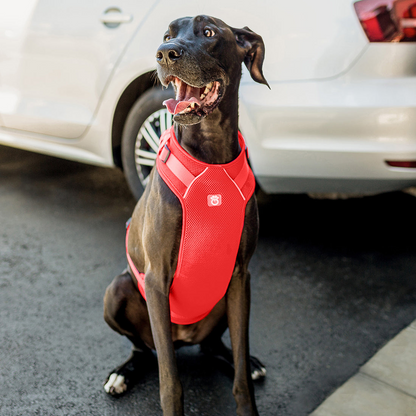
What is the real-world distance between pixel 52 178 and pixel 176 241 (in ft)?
10.2

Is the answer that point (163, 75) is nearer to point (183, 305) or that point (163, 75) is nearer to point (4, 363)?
point (183, 305)

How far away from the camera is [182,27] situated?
1.86 meters

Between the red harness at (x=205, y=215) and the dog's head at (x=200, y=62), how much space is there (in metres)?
0.20

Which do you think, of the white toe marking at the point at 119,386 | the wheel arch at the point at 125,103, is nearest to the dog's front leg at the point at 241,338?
the white toe marking at the point at 119,386

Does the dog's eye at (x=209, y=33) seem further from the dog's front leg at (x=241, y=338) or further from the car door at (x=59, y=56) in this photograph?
the car door at (x=59, y=56)

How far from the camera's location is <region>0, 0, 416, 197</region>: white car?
2625mm

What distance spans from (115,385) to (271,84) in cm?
177

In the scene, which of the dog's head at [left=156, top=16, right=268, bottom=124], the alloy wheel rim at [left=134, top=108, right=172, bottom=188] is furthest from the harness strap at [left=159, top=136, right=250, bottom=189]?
the alloy wheel rim at [left=134, top=108, right=172, bottom=188]

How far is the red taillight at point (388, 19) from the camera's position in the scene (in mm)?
2531

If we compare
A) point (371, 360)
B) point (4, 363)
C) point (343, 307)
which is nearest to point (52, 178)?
point (4, 363)

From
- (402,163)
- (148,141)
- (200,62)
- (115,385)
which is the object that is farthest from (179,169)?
(148,141)

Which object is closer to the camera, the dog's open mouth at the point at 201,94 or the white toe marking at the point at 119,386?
the dog's open mouth at the point at 201,94

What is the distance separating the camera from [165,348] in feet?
6.14

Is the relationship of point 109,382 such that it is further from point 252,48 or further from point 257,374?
point 252,48
